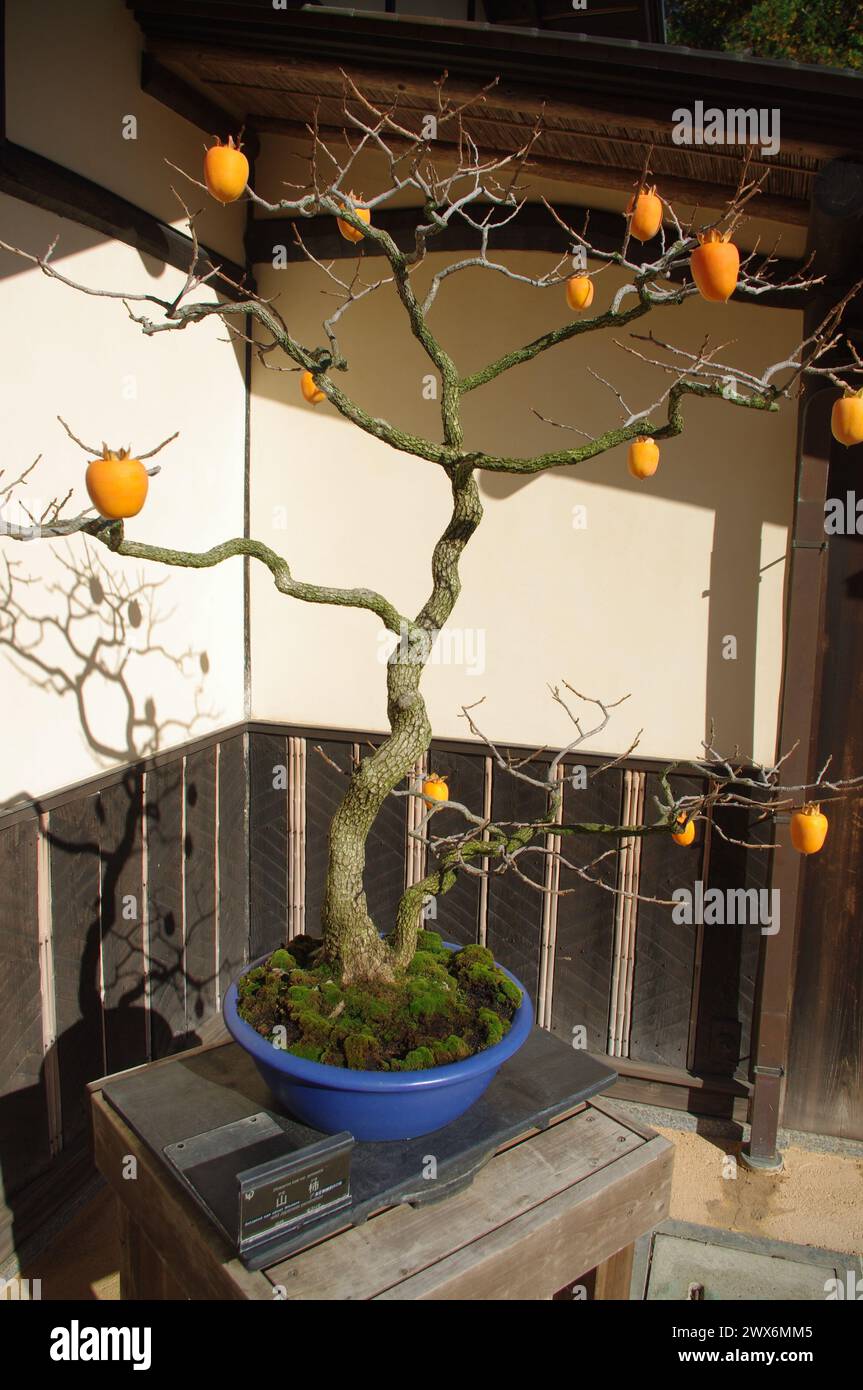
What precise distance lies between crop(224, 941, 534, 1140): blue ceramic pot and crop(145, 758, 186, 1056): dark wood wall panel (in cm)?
176

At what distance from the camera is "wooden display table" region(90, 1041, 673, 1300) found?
5.06ft

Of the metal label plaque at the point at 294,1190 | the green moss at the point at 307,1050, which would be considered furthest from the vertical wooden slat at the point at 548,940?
the metal label plaque at the point at 294,1190

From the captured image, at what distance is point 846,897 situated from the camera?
3.63 meters

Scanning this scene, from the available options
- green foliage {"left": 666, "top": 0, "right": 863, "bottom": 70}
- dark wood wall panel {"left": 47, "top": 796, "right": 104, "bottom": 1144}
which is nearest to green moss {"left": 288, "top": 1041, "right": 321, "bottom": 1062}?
dark wood wall panel {"left": 47, "top": 796, "right": 104, "bottom": 1144}

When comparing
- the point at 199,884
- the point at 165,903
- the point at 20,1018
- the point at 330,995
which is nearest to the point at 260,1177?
the point at 330,995

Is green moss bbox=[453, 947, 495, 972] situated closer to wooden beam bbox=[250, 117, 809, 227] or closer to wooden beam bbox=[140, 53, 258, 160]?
wooden beam bbox=[250, 117, 809, 227]

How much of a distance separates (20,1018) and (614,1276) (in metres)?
1.92

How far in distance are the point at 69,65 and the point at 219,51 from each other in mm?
496

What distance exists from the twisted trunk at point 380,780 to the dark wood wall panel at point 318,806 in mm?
1981

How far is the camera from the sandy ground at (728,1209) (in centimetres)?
292

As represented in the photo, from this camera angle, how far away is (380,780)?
2.06 m

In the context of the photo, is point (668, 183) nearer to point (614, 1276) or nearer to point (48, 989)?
point (614, 1276)
